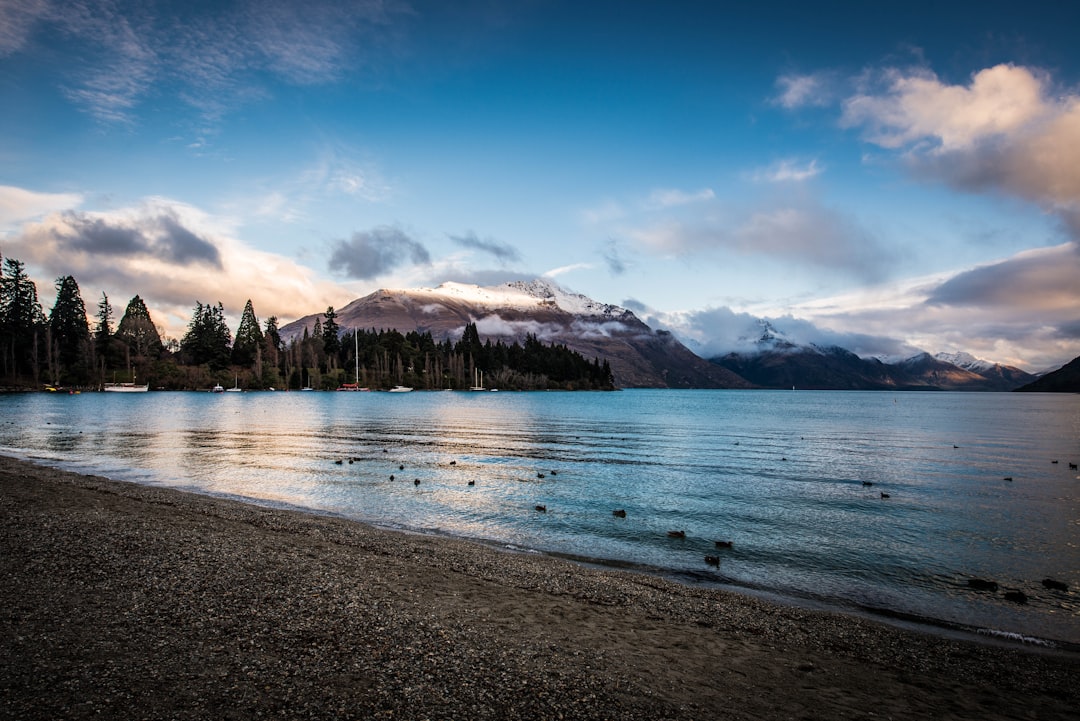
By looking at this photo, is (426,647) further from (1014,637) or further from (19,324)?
(19,324)

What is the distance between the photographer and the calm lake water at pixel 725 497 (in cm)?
1916

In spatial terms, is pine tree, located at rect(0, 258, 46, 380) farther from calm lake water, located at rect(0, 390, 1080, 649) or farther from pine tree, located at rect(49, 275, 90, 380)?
calm lake water, located at rect(0, 390, 1080, 649)

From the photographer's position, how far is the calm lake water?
1916 centimetres

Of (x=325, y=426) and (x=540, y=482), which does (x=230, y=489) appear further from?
(x=325, y=426)

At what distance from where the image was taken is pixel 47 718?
25.3ft

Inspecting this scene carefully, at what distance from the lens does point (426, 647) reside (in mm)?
11109

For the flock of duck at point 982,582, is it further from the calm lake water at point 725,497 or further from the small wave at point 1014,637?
the small wave at point 1014,637

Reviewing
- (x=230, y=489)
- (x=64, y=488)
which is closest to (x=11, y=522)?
(x=64, y=488)

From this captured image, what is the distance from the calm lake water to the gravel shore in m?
3.88

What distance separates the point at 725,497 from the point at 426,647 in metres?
26.0

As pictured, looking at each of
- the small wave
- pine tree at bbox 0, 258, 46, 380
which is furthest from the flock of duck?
pine tree at bbox 0, 258, 46, 380

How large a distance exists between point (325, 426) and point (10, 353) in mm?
167160

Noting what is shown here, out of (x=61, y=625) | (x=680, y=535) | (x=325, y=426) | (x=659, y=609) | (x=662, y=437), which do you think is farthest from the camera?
(x=325, y=426)

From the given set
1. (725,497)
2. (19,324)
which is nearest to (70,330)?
(19,324)
